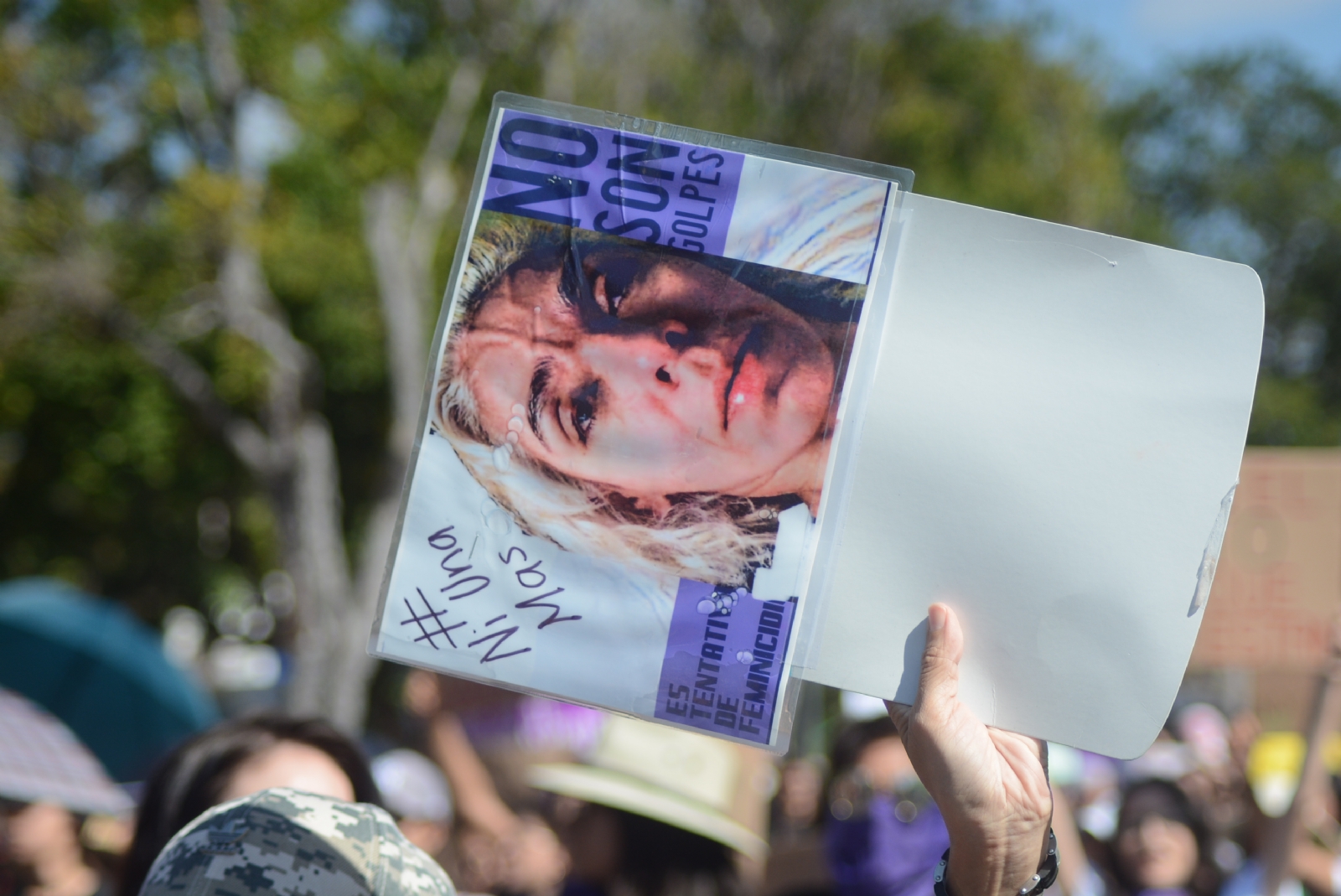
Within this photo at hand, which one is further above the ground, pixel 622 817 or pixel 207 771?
pixel 207 771

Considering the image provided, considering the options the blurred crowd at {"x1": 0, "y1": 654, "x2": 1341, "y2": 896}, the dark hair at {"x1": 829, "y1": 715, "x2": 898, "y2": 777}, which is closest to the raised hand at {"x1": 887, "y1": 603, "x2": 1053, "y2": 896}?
the blurred crowd at {"x1": 0, "y1": 654, "x2": 1341, "y2": 896}

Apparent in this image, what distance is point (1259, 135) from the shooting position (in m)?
37.2

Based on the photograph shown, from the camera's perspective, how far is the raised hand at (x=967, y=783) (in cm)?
129

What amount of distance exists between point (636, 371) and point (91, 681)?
5.73 metres

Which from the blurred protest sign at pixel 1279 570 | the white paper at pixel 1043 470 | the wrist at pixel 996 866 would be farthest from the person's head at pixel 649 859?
the white paper at pixel 1043 470

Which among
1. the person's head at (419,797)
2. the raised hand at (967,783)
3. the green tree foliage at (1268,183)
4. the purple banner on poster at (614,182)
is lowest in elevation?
the person's head at (419,797)

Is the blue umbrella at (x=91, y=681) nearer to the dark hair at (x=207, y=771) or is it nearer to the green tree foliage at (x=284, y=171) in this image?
the green tree foliage at (x=284, y=171)

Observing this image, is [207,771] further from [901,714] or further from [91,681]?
[91,681]

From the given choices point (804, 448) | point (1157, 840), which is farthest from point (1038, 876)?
point (1157, 840)

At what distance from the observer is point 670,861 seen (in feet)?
8.96

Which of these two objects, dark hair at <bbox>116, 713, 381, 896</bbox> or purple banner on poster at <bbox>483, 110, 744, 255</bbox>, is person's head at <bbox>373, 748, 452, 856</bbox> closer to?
dark hair at <bbox>116, 713, 381, 896</bbox>

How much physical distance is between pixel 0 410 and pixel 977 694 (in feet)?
45.4

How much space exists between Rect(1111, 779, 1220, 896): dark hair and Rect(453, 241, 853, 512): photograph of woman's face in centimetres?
242

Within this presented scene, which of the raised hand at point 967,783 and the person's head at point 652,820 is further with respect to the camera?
the person's head at point 652,820
